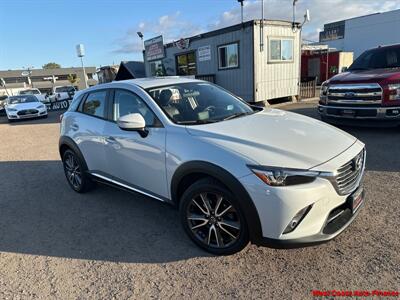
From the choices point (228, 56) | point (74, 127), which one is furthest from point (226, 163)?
point (228, 56)

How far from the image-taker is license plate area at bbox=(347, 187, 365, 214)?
284cm

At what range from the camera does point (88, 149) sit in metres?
4.55

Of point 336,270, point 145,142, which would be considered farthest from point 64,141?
point 336,270

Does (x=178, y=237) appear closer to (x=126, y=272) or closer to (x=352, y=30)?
(x=126, y=272)

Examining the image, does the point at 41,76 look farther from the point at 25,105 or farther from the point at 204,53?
the point at 204,53

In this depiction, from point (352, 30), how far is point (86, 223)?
160ft

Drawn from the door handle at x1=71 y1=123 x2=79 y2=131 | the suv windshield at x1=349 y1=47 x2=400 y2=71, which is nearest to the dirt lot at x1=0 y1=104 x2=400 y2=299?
the door handle at x1=71 y1=123 x2=79 y2=131

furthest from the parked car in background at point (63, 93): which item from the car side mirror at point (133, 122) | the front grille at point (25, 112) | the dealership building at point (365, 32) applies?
the dealership building at point (365, 32)

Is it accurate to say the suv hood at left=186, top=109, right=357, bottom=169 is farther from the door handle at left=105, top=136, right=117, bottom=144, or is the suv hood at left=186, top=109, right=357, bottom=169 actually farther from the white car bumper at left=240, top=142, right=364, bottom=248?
the door handle at left=105, top=136, right=117, bottom=144

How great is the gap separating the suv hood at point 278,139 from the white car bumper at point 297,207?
0.16 m

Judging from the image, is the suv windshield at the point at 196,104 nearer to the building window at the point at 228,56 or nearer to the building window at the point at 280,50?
the building window at the point at 228,56

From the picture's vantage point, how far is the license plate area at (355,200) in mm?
2843

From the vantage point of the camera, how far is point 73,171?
5129mm

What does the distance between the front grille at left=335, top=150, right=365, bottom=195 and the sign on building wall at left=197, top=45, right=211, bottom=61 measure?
1255 cm
